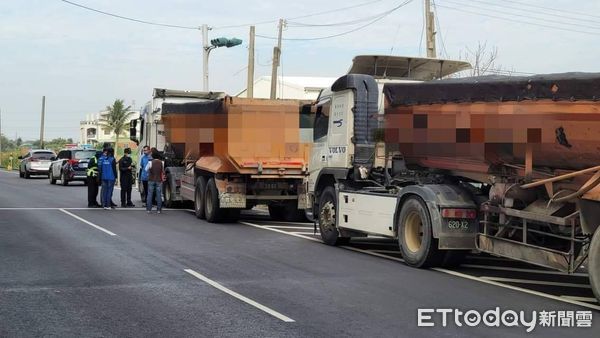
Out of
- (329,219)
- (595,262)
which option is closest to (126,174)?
(329,219)

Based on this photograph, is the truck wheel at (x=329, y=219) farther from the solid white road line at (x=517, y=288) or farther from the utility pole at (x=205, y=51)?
the utility pole at (x=205, y=51)

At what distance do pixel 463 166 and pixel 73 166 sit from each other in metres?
25.6

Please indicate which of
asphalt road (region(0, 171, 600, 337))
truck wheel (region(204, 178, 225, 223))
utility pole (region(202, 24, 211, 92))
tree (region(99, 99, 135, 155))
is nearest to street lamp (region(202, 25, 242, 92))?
utility pole (region(202, 24, 211, 92))

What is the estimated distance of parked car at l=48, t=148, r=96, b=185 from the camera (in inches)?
1230

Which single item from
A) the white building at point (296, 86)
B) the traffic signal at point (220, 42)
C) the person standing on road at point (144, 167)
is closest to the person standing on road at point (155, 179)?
the person standing on road at point (144, 167)

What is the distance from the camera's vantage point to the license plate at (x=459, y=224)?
9.02 meters

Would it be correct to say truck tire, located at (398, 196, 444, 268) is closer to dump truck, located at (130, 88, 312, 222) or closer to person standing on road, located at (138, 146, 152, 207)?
dump truck, located at (130, 88, 312, 222)

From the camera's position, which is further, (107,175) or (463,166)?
(107,175)

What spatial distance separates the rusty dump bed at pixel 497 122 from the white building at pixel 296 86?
3406cm

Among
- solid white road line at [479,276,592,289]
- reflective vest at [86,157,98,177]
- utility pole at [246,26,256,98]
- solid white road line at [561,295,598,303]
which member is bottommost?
solid white road line at [479,276,592,289]

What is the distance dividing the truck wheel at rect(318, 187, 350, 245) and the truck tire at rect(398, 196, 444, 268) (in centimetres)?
214

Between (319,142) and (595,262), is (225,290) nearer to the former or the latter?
(595,262)

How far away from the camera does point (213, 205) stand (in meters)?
15.5

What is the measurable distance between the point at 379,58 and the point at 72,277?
22.2 feet
